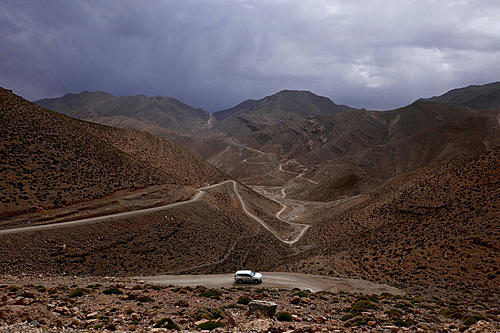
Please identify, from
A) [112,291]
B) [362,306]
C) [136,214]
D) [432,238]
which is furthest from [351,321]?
[136,214]

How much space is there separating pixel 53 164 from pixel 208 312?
3443 cm

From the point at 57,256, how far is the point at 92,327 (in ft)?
62.4

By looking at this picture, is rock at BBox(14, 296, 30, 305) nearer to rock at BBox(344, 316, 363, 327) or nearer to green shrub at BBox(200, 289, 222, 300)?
green shrub at BBox(200, 289, 222, 300)

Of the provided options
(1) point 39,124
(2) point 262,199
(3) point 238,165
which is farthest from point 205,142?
(1) point 39,124

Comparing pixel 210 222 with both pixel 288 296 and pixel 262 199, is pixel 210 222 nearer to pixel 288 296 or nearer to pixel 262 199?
pixel 288 296

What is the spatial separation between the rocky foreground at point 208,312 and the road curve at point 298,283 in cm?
287

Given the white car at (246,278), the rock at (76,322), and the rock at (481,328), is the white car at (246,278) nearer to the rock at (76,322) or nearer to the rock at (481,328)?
the rock at (76,322)

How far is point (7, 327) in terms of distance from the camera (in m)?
9.06

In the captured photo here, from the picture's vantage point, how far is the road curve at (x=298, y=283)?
22.3 metres

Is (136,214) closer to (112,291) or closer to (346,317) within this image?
(112,291)

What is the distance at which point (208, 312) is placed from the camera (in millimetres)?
12930

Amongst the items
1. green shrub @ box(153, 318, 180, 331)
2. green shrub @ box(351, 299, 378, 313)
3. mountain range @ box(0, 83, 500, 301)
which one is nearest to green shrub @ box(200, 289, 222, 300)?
green shrub @ box(153, 318, 180, 331)

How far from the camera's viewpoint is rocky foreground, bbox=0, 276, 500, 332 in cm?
1052

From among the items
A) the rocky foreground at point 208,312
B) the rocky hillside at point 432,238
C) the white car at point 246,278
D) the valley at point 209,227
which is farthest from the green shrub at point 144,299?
the rocky hillside at point 432,238
